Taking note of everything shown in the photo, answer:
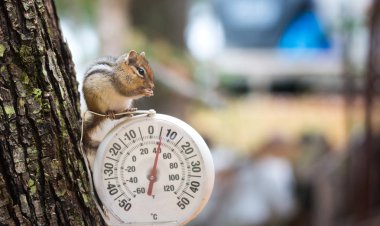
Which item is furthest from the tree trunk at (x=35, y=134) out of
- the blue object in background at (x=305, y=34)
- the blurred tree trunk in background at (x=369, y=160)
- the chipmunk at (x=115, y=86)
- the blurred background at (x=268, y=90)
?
the blue object in background at (x=305, y=34)

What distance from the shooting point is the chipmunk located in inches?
46.1

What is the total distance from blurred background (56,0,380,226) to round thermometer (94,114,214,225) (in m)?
2.27

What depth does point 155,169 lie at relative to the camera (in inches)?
45.2

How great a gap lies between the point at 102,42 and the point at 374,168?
70.6 inches

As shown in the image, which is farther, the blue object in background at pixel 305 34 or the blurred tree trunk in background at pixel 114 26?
the blue object in background at pixel 305 34

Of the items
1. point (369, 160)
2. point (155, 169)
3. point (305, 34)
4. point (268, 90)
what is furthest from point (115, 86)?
point (305, 34)

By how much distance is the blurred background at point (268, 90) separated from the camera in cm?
419

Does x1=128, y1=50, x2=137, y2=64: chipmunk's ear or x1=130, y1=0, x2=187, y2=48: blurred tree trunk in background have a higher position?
x1=130, y1=0, x2=187, y2=48: blurred tree trunk in background

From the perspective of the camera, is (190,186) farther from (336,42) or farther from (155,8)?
(336,42)

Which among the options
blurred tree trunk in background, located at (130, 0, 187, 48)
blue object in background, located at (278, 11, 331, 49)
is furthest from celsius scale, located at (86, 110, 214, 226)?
blue object in background, located at (278, 11, 331, 49)

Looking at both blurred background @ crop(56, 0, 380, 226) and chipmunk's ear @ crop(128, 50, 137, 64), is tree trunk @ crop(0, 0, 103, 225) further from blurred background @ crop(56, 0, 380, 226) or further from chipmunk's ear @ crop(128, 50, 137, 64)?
blurred background @ crop(56, 0, 380, 226)

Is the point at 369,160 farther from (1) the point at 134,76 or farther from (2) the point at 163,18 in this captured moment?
(1) the point at 134,76

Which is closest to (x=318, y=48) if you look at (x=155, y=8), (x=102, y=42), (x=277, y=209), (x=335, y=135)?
(x=335, y=135)

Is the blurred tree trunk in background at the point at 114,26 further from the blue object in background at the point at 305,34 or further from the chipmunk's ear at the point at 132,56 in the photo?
the chipmunk's ear at the point at 132,56
